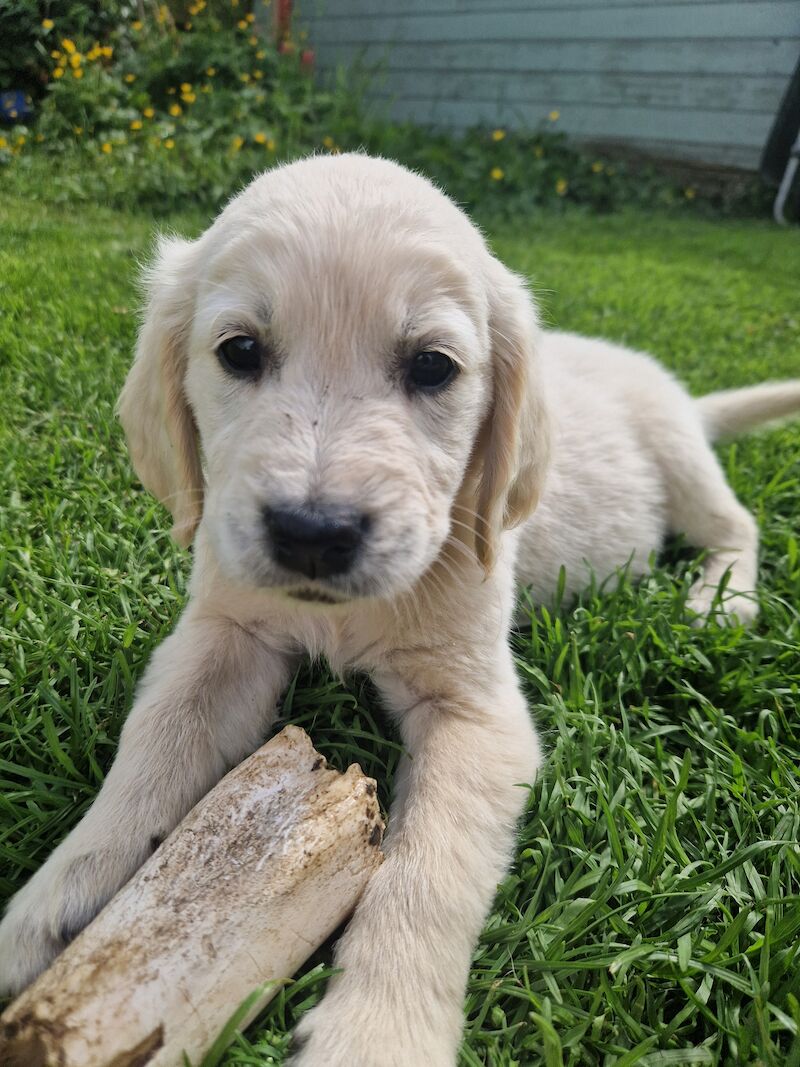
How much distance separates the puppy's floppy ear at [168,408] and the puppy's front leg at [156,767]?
12.8 inches

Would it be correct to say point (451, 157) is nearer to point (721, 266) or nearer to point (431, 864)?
point (721, 266)

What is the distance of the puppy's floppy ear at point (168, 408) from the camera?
7.06 feet

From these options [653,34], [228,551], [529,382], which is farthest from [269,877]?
[653,34]

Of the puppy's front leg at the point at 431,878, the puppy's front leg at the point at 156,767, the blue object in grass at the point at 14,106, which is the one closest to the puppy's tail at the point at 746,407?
the puppy's front leg at the point at 431,878

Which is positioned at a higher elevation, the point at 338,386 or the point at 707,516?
the point at 338,386

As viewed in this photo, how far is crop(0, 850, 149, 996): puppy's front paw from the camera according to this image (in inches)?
59.2

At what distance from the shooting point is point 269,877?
1.39m

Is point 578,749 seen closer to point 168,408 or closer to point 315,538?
point 315,538

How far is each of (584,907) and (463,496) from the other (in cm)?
107

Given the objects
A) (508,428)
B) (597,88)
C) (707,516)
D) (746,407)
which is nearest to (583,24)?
(597,88)

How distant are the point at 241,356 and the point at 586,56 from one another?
1167 centimetres

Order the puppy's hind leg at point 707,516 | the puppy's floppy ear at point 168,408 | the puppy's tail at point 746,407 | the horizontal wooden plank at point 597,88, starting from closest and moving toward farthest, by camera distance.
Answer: the puppy's floppy ear at point 168,408 → the puppy's hind leg at point 707,516 → the puppy's tail at point 746,407 → the horizontal wooden plank at point 597,88

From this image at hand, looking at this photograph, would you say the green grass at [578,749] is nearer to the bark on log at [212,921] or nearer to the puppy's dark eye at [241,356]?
the bark on log at [212,921]

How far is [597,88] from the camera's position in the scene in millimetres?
11352
